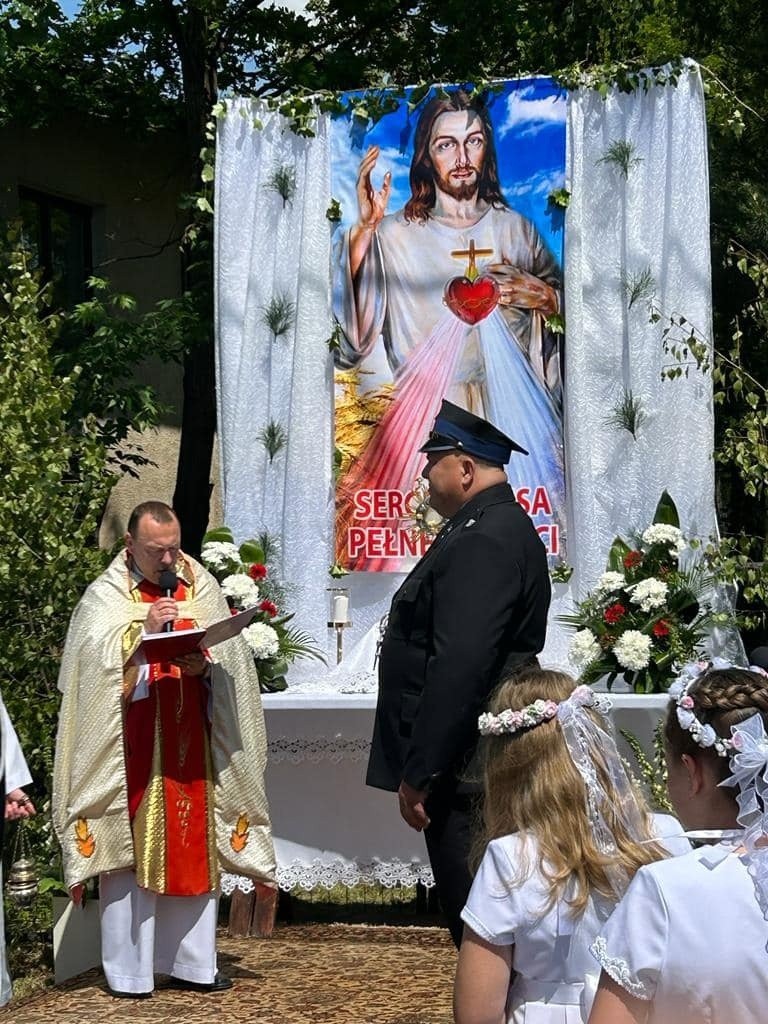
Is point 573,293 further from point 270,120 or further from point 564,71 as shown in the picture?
point 270,120

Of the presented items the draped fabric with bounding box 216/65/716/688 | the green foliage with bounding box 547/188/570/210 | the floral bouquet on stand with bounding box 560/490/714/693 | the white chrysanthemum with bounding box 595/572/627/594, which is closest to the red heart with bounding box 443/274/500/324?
the draped fabric with bounding box 216/65/716/688

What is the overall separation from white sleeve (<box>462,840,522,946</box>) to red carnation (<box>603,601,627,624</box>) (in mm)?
4428

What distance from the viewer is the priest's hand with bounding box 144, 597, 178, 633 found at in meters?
5.90

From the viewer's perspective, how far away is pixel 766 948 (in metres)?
2.03

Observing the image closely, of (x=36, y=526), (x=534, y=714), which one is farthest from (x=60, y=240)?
(x=534, y=714)

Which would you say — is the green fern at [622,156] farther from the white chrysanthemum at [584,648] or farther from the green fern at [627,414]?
the white chrysanthemum at [584,648]

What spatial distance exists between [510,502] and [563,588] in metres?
3.49

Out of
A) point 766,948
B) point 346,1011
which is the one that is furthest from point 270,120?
point 766,948

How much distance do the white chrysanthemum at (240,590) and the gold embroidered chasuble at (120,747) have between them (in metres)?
1.04

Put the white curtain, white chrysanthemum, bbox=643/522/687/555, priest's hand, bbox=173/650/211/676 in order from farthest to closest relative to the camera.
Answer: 1. the white curtain
2. white chrysanthemum, bbox=643/522/687/555
3. priest's hand, bbox=173/650/211/676

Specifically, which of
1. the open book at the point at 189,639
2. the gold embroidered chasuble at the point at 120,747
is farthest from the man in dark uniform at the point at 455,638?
the gold embroidered chasuble at the point at 120,747

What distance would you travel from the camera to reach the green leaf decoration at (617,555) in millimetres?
7543

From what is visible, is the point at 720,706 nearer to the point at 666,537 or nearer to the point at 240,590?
the point at 666,537

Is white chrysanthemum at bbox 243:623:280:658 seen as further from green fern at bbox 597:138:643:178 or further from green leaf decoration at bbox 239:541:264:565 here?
green fern at bbox 597:138:643:178
